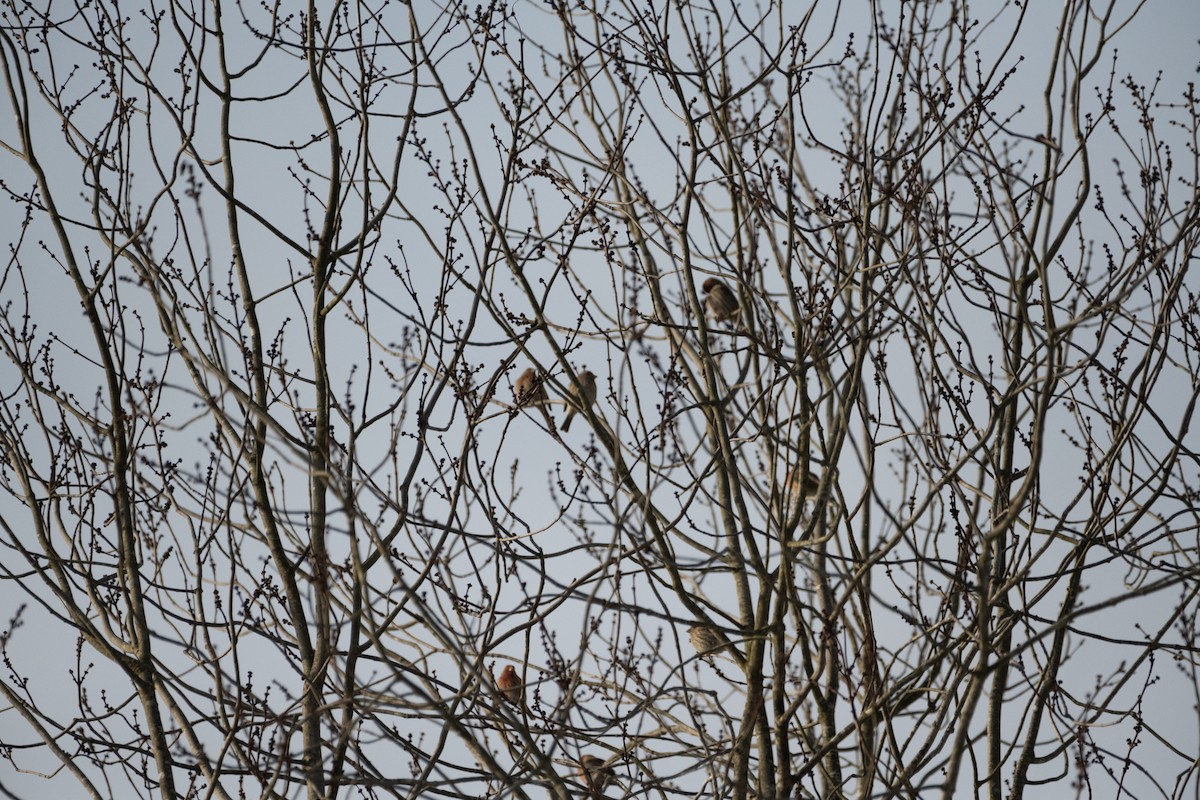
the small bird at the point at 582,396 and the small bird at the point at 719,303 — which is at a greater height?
the small bird at the point at 719,303

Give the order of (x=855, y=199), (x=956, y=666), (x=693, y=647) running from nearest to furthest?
(x=956, y=666) < (x=855, y=199) < (x=693, y=647)

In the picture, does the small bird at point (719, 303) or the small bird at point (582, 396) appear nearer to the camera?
the small bird at point (582, 396)

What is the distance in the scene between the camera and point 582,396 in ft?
14.1

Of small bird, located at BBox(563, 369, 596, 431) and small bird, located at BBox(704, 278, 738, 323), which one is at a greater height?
small bird, located at BBox(704, 278, 738, 323)

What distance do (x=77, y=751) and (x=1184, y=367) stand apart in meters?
4.10

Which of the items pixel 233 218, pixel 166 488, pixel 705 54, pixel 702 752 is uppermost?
pixel 705 54

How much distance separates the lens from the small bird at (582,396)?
423cm

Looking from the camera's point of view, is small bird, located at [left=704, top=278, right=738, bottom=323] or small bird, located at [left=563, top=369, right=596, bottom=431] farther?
small bird, located at [left=704, top=278, right=738, bottom=323]

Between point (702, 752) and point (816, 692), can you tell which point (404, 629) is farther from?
point (816, 692)

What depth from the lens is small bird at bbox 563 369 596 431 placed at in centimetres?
423

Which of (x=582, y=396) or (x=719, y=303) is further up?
(x=719, y=303)

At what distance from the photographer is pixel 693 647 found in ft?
18.8

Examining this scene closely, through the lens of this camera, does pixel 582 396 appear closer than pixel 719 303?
Yes

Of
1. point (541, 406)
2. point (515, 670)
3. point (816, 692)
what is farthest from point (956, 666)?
point (515, 670)
